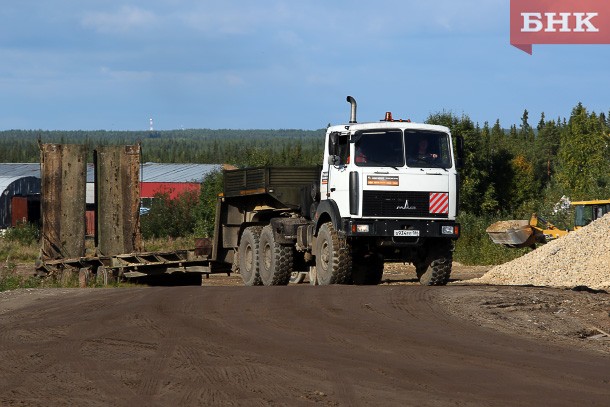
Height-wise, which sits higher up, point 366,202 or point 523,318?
point 366,202

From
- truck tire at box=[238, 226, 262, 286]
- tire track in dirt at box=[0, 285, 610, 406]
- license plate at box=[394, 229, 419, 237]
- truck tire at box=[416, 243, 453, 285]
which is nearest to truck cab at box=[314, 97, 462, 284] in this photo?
license plate at box=[394, 229, 419, 237]

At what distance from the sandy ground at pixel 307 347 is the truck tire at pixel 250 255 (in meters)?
5.43

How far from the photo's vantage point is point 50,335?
12.7 metres

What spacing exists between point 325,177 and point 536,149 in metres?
138

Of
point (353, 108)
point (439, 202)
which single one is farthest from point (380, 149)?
point (439, 202)

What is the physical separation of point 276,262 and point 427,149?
14.2 feet

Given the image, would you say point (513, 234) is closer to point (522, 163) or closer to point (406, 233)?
point (406, 233)

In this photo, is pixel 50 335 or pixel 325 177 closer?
pixel 50 335

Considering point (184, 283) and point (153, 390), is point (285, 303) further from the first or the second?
point (184, 283)

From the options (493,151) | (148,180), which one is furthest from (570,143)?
(148,180)

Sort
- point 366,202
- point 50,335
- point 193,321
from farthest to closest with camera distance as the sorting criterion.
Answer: point 366,202, point 193,321, point 50,335

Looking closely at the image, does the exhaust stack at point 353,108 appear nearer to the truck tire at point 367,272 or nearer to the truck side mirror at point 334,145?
the truck side mirror at point 334,145

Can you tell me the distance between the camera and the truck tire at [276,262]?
2284 centimetres

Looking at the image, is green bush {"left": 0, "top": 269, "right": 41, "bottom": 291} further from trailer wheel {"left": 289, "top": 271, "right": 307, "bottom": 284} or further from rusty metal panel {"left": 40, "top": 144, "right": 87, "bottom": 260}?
trailer wheel {"left": 289, "top": 271, "right": 307, "bottom": 284}
